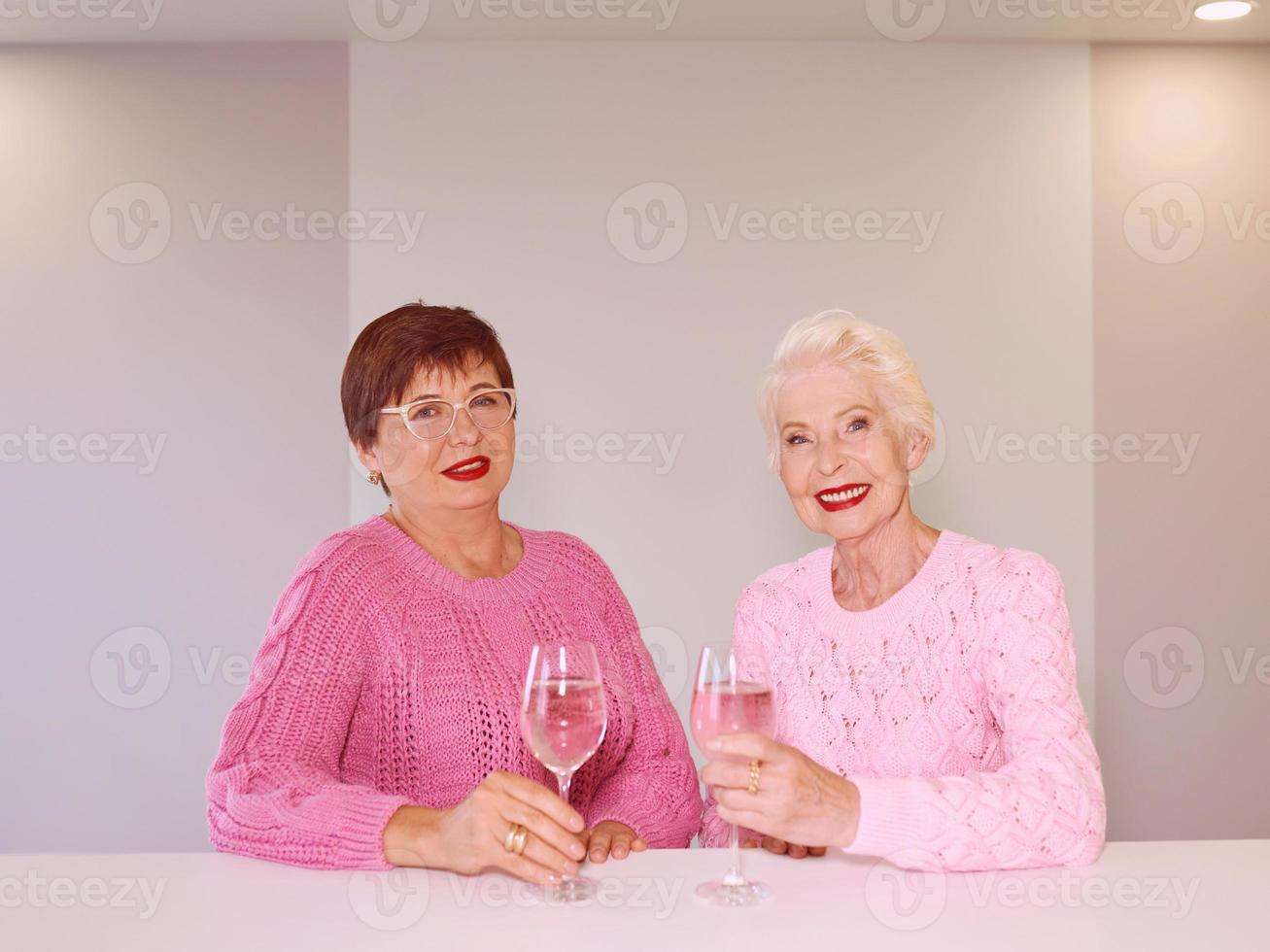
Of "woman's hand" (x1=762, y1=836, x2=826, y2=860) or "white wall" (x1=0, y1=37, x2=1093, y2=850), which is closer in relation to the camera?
"woman's hand" (x1=762, y1=836, x2=826, y2=860)

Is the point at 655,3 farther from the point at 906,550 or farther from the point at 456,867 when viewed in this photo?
the point at 456,867

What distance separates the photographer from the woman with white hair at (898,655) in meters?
1.52

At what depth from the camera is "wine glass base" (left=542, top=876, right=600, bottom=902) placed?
1.42 metres

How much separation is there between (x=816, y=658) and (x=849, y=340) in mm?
540

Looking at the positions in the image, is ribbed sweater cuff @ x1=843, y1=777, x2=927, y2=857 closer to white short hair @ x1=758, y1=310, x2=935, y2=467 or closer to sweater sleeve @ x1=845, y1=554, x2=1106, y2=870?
sweater sleeve @ x1=845, y1=554, x2=1106, y2=870

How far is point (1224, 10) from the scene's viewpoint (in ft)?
11.9

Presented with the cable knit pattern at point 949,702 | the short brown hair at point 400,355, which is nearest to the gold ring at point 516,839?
the cable knit pattern at point 949,702

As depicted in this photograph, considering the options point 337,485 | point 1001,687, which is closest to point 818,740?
point 1001,687

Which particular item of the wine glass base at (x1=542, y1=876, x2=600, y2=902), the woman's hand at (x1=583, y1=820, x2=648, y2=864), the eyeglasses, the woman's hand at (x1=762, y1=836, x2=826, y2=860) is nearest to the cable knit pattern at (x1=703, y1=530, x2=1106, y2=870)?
the woman's hand at (x1=762, y1=836, x2=826, y2=860)

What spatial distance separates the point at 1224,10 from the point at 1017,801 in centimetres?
305

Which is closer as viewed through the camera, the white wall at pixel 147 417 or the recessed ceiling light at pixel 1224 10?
the recessed ceiling light at pixel 1224 10

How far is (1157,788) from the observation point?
13.0 feet

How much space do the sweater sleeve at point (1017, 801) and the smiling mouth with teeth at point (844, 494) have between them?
1.28 ft

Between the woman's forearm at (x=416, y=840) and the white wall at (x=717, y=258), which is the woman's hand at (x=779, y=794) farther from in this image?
the white wall at (x=717, y=258)
